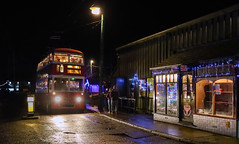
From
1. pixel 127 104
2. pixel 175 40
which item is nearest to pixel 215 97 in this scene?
pixel 175 40

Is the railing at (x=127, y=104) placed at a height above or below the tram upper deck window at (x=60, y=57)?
below

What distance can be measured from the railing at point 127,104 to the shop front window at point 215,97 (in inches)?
230

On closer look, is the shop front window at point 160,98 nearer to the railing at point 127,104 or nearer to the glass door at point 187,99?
the glass door at point 187,99

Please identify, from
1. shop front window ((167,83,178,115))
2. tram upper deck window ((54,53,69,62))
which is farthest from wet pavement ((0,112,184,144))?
tram upper deck window ((54,53,69,62))

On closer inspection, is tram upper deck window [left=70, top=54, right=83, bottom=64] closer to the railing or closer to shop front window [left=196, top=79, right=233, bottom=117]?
the railing

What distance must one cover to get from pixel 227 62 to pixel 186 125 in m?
3.67

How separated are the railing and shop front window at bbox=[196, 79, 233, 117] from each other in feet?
19.2

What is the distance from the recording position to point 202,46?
1240 centimetres

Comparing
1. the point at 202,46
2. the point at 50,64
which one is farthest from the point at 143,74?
the point at 50,64

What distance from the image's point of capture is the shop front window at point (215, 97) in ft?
32.6

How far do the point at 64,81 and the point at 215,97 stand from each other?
34.1 ft

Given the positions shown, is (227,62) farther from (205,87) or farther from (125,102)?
(125,102)

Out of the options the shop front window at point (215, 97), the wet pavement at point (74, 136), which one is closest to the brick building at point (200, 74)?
the shop front window at point (215, 97)

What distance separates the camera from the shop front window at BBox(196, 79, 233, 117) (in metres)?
9.95
